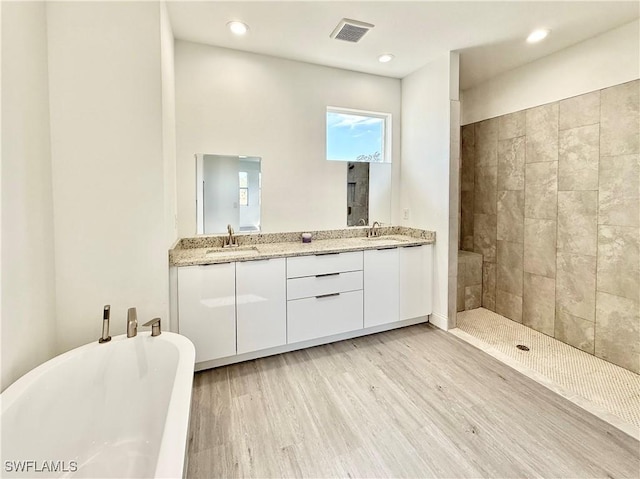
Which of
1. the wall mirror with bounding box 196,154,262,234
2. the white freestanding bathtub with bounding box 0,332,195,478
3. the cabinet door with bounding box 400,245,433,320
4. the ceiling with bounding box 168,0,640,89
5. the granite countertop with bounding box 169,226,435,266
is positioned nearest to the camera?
the white freestanding bathtub with bounding box 0,332,195,478

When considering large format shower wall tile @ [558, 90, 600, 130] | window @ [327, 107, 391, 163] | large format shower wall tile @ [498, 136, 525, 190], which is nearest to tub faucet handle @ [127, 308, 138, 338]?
window @ [327, 107, 391, 163]

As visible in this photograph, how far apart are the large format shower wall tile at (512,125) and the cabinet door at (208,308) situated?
312 centimetres

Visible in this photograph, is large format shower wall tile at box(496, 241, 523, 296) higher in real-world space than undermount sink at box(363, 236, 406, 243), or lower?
lower

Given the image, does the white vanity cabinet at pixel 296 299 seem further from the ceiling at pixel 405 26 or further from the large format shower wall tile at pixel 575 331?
the ceiling at pixel 405 26

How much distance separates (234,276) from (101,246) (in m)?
0.86

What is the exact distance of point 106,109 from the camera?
1.85 metres

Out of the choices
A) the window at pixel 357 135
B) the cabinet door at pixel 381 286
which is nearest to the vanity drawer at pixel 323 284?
the cabinet door at pixel 381 286

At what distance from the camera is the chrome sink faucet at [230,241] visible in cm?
280

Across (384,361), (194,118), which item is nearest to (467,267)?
(384,361)

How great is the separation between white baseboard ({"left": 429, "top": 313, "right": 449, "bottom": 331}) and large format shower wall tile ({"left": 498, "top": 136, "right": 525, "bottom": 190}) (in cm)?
156

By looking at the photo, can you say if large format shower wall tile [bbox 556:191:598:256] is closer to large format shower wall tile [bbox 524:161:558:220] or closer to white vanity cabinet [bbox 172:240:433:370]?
large format shower wall tile [bbox 524:161:558:220]

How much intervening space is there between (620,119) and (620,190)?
0.54 meters

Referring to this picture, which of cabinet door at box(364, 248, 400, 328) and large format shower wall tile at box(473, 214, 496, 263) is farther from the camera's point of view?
large format shower wall tile at box(473, 214, 496, 263)

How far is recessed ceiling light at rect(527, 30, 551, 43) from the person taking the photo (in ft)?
8.18
